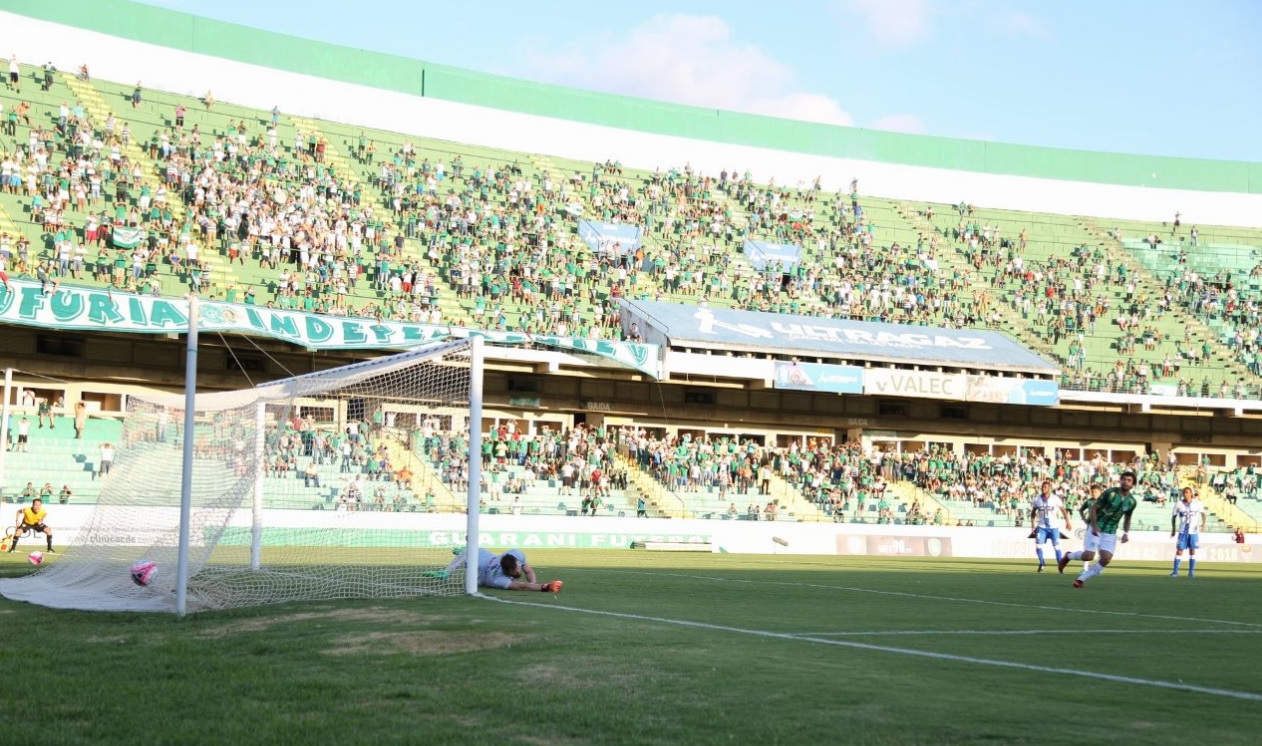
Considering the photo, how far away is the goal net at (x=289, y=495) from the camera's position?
15.7 metres

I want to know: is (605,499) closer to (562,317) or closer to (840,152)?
(562,317)

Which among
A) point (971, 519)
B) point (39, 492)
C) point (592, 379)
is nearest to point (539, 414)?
point (592, 379)

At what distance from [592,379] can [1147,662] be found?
39.9m

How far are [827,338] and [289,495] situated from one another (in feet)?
111

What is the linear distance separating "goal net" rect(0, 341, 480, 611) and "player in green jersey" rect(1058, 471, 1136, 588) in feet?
34.9

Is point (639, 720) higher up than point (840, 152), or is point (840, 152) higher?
point (840, 152)

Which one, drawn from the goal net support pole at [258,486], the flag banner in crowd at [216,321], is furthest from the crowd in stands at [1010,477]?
the goal net support pole at [258,486]

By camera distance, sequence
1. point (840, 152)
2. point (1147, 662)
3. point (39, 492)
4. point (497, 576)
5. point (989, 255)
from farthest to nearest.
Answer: point (840, 152)
point (989, 255)
point (39, 492)
point (497, 576)
point (1147, 662)

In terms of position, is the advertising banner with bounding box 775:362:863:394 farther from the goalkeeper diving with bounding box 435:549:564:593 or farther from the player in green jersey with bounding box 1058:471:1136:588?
the goalkeeper diving with bounding box 435:549:564:593

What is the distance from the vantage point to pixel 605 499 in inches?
1644

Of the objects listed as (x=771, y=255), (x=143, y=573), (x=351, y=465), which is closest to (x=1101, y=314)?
(x=771, y=255)

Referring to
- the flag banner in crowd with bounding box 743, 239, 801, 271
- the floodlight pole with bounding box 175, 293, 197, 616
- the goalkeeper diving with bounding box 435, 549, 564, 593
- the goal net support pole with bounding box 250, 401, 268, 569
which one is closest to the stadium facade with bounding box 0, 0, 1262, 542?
the flag banner in crowd with bounding box 743, 239, 801, 271

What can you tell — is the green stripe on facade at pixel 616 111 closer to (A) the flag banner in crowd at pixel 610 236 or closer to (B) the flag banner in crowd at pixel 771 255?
(A) the flag banner in crowd at pixel 610 236

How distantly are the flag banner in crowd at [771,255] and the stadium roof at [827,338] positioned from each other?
15.3ft
